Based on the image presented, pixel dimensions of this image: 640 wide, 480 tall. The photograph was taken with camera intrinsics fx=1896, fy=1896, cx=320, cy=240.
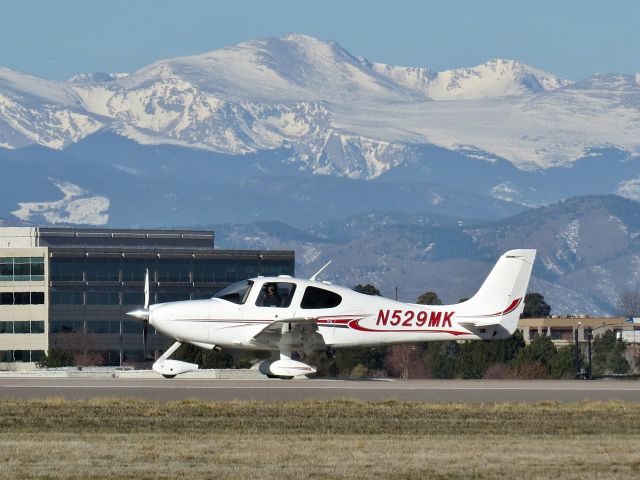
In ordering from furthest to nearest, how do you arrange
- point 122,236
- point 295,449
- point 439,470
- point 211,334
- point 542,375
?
1. point 122,236
2. point 542,375
3. point 211,334
4. point 295,449
5. point 439,470

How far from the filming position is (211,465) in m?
27.5

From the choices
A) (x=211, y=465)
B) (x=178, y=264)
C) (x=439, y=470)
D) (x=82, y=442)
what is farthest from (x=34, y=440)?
(x=178, y=264)

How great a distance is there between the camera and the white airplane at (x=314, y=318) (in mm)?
47250

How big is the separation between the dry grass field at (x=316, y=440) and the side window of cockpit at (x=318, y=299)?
9.58m

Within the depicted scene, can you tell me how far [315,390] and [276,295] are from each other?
17.8ft

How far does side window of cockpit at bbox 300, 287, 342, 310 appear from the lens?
4725cm

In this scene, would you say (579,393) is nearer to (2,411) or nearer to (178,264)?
(2,411)

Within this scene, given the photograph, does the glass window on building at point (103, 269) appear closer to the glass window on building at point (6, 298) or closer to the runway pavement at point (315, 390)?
the glass window on building at point (6, 298)

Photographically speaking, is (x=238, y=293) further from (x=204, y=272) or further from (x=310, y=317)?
(x=204, y=272)

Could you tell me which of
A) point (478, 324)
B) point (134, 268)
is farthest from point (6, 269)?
point (478, 324)

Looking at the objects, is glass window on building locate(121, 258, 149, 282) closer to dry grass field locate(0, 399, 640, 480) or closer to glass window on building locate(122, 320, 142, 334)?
glass window on building locate(122, 320, 142, 334)

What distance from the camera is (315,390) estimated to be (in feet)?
139

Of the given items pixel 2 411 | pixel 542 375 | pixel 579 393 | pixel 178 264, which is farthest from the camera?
pixel 178 264

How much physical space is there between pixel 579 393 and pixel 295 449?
47.5ft
